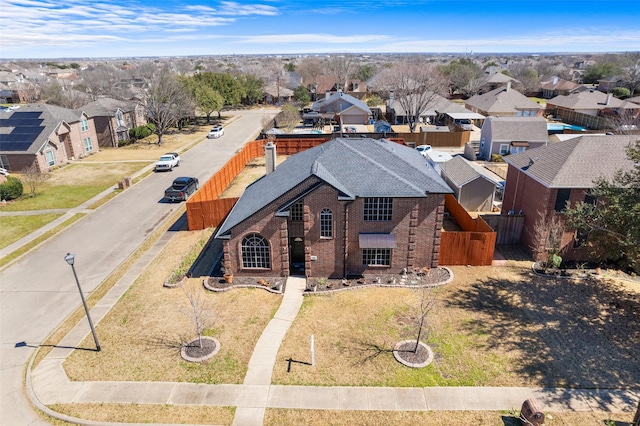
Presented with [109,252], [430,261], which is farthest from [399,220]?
[109,252]

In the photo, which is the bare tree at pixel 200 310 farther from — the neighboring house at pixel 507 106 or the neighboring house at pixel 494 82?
the neighboring house at pixel 494 82

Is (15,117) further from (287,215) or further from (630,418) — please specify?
(630,418)

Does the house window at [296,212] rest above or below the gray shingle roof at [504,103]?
below

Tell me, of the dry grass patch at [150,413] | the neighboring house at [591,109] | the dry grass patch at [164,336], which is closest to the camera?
the dry grass patch at [150,413]

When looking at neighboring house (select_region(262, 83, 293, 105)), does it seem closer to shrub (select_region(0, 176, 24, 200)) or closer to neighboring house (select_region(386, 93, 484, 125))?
neighboring house (select_region(386, 93, 484, 125))

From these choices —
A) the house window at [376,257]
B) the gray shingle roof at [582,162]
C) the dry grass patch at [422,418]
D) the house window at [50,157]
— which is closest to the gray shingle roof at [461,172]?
the gray shingle roof at [582,162]

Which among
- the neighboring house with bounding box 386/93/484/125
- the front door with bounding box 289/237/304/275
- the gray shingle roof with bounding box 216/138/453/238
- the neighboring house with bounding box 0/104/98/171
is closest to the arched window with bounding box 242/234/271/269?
the gray shingle roof with bounding box 216/138/453/238

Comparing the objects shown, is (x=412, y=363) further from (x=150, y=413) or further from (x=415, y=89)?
(x=415, y=89)
